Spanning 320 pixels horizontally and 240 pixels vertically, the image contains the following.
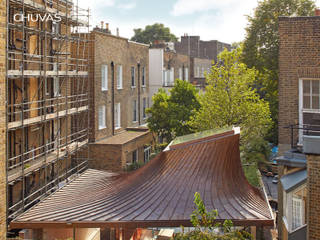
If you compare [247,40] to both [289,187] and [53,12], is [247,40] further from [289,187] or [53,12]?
[289,187]

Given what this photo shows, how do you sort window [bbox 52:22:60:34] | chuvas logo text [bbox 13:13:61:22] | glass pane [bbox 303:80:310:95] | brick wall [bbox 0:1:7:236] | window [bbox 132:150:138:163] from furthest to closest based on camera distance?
window [bbox 132:150:138:163]
window [bbox 52:22:60:34]
chuvas logo text [bbox 13:13:61:22]
glass pane [bbox 303:80:310:95]
brick wall [bbox 0:1:7:236]

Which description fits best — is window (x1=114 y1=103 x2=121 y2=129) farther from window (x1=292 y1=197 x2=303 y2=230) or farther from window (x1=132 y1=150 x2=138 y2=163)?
window (x1=292 y1=197 x2=303 y2=230)

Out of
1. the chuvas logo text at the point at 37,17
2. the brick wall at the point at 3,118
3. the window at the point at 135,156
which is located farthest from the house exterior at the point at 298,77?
the window at the point at 135,156

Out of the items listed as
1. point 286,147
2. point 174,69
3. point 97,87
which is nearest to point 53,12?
point 97,87

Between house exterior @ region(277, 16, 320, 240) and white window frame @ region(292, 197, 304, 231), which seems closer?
white window frame @ region(292, 197, 304, 231)

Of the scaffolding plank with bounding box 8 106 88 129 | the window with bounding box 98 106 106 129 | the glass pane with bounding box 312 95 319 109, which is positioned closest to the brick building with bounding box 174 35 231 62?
the window with bounding box 98 106 106 129

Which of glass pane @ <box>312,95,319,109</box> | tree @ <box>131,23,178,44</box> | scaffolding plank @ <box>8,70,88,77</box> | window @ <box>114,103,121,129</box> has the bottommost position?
window @ <box>114,103,121,129</box>

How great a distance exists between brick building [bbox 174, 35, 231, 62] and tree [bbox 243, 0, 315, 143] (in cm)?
2537

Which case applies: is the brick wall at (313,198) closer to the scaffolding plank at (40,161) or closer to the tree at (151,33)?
the scaffolding plank at (40,161)

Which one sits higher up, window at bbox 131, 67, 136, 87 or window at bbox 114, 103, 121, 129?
window at bbox 131, 67, 136, 87

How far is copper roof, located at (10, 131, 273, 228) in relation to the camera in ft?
39.3

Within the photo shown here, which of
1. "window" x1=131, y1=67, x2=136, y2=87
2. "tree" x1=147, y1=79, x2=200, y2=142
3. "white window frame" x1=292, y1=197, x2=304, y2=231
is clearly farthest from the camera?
"window" x1=131, y1=67, x2=136, y2=87

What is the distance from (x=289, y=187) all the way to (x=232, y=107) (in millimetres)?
11121

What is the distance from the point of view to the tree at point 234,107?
22.6 m
